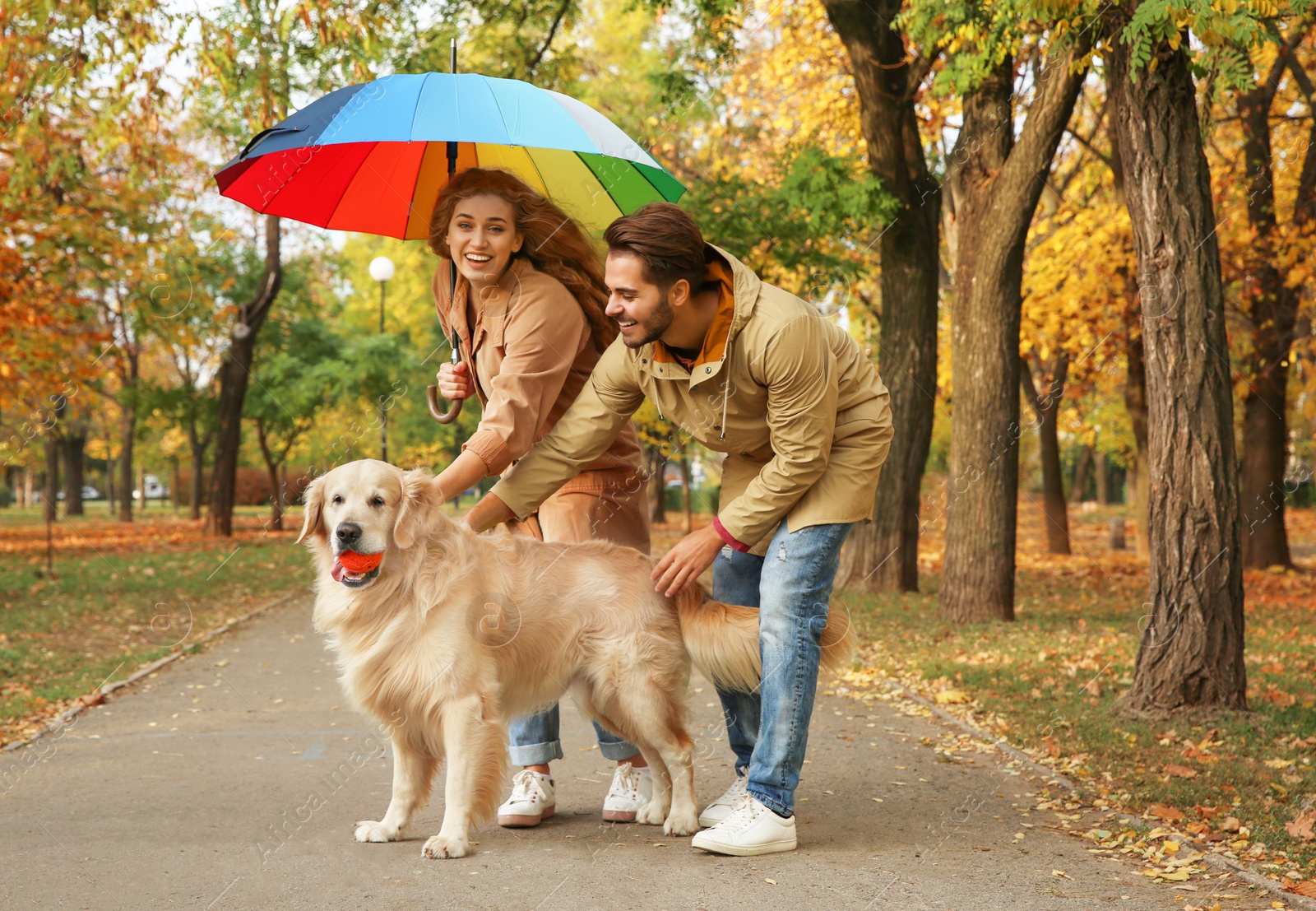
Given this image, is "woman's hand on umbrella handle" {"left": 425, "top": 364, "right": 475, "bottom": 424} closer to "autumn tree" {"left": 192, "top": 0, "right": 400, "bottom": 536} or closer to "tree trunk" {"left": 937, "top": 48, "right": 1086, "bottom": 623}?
"autumn tree" {"left": 192, "top": 0, "right": 400, "bottom": 536}

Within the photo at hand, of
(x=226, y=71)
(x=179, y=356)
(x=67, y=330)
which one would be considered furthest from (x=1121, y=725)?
(x=179, y=356)

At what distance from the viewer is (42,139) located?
10.7m

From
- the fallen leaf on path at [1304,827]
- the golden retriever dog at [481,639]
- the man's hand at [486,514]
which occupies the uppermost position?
the man's hand at [486,514]

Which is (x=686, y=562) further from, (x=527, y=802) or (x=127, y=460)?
(x=127, y=460)

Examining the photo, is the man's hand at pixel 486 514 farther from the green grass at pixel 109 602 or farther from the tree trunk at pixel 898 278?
the tree trunk at pixel 898 278

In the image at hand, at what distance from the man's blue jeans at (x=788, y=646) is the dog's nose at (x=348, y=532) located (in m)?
1.48

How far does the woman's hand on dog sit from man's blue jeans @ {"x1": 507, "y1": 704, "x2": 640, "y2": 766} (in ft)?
4.46

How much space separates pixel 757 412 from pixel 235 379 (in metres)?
19.6

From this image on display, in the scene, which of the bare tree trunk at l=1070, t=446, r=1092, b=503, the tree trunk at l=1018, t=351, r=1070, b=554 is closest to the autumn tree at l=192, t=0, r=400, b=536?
the tree trunk at l=1018, t=351, r=1070, b=554

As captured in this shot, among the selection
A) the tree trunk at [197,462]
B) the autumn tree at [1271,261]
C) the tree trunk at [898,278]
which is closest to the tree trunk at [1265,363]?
the autumn tree at [1271,261]

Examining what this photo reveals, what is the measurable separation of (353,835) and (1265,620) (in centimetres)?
1035

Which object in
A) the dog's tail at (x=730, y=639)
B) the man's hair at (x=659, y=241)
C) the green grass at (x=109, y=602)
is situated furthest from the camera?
the green grass at (x=109, y=602)

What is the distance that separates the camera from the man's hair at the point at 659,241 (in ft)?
13.0

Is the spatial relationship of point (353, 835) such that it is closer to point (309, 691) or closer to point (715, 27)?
point (309, 691)
